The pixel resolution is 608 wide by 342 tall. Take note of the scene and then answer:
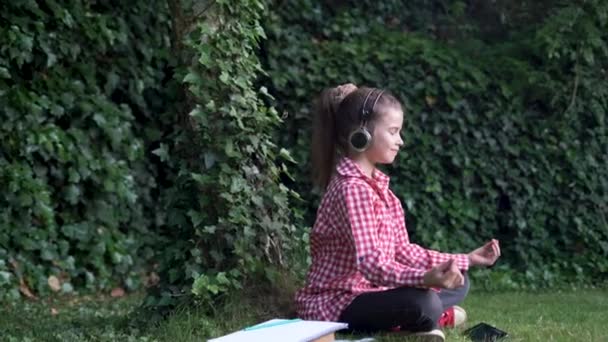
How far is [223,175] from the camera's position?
208 inches

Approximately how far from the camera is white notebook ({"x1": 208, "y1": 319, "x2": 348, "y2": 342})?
153 inches

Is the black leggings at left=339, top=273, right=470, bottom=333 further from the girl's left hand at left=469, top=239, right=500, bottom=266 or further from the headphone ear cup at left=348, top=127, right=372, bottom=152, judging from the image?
the headphone ear cup at left=348, top=127, right=372, bottom=152

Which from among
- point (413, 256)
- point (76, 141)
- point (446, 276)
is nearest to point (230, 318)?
point (413, 256)

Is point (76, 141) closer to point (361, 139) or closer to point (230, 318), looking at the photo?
point (230, 318)

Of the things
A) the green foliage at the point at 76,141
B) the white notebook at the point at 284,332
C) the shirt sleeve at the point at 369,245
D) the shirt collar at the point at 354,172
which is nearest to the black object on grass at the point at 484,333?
the shirt sleeve at the point at 369,245

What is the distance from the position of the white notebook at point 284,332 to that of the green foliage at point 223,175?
3.33 feet

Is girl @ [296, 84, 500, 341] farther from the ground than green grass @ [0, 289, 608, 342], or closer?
farther from the ground

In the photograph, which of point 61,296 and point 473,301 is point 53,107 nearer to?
point 61,296

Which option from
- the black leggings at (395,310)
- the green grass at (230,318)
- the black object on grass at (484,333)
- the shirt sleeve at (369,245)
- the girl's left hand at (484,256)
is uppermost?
the shirt sleeve at (369,245)

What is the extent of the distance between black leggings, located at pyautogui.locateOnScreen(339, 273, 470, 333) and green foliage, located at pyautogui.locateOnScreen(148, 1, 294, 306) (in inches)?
29.9

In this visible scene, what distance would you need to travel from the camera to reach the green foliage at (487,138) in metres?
8.67

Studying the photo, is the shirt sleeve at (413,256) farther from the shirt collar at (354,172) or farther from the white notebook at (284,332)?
the white notebook at (284,332)

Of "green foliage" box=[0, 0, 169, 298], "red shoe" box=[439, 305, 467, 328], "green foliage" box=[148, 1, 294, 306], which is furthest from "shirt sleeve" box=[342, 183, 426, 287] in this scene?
"green foliage" box=[0, 0, 169, 298]

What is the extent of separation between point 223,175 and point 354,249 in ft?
3.31
